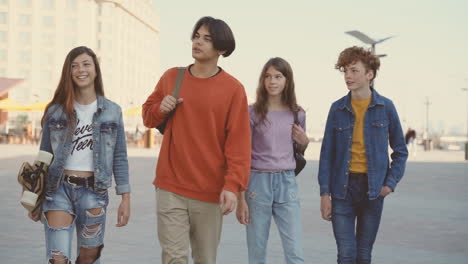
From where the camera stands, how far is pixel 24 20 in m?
92.8

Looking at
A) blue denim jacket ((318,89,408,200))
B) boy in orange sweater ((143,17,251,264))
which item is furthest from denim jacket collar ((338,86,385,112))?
boy in orange sweater ((143,17,251,264))

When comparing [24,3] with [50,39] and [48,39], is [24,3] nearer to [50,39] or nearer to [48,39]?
[48,39]

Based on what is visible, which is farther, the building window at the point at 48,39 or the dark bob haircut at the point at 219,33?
the building window at the point at 48,39

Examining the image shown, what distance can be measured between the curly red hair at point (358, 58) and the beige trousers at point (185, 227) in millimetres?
1332

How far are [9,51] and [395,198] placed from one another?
86061 millimetres

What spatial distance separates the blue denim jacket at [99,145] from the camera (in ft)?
12.3

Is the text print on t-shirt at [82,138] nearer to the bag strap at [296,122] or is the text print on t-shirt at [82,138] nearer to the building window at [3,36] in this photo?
the bag strap at [296,122]

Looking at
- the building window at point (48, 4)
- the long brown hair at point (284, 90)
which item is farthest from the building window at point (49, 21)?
the long brown hair at point (284, 90)

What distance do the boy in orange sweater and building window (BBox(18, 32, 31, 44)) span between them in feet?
308

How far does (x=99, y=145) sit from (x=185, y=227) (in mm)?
670

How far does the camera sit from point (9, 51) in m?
92.0

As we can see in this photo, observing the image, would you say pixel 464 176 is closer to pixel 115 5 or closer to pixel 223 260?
pixel 223 260

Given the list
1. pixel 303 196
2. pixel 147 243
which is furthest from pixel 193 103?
pixel 303 196

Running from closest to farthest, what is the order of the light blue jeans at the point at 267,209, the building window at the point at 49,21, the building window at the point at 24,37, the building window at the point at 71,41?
the light blue jeans at the point at 267,209 → the building window at the point at 24,37 → the building window at the point at 49,21 → the building window at the point at 71,41
